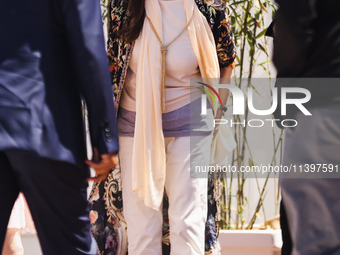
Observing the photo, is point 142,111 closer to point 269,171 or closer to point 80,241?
point 80,241

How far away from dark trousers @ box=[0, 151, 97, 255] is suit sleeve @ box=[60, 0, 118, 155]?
13 cm

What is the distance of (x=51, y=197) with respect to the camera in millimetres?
2451

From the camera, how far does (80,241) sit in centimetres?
251

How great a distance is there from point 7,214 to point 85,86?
462 mm

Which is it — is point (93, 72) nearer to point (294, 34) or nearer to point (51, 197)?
point (51, 197)

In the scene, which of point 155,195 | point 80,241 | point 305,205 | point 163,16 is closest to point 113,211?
point 155,195

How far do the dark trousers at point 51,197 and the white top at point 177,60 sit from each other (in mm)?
1135

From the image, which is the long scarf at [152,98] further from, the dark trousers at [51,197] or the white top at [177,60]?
the dark trousers at [51,197]

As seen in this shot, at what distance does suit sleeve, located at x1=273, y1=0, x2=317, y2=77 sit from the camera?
238cm

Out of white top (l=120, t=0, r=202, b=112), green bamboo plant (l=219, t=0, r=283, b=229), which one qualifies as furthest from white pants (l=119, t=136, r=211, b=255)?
green bamboo plant (l=219, t=0, r=283, b=229)

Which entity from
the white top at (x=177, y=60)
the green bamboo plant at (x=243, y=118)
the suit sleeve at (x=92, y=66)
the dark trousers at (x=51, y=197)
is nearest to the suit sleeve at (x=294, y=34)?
the suit sleeve at (x=92, y=66)

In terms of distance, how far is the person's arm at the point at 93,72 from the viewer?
2.45m

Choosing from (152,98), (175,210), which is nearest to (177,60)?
(152,98)

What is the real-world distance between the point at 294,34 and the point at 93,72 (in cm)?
62
